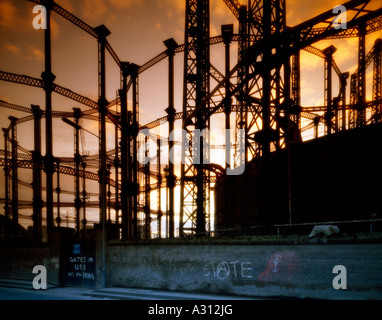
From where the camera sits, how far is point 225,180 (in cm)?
2194

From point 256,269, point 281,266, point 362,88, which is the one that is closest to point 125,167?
point 256,269

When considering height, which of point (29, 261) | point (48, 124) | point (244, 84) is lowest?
point (29, 261)

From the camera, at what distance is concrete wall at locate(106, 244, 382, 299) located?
33.9 ft

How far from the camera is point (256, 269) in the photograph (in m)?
12.3

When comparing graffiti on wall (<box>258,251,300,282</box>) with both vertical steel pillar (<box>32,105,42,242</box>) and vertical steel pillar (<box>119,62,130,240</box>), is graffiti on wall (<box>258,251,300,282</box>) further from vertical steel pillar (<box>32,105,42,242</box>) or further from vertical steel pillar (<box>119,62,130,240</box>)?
vertical steel pillar (<box>32,105,42,242</box>)

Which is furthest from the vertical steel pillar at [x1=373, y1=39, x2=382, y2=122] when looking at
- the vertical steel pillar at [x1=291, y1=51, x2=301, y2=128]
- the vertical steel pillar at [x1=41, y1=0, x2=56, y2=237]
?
the vertical steel pillar at [x1=41, y1=0, x2=56, y2=237]

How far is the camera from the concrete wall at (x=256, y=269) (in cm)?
1033

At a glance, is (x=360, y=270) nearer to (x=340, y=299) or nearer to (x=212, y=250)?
(x=340, y=299)

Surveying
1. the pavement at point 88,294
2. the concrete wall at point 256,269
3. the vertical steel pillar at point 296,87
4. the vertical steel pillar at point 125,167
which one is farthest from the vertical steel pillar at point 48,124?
the vertical steel pillar at point 296,87

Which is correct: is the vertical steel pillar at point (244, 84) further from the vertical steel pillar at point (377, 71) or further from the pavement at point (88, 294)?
the vertical steel pillar at point (377, 71)

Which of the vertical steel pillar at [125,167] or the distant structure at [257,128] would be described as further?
the vertical steel pillar at [125,167]

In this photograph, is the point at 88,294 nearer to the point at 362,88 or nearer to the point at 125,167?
the point at 125,167
